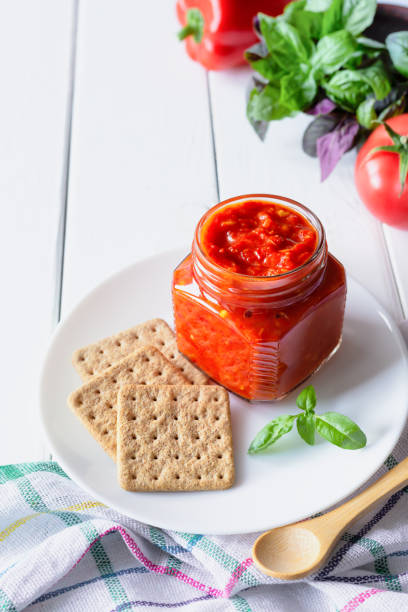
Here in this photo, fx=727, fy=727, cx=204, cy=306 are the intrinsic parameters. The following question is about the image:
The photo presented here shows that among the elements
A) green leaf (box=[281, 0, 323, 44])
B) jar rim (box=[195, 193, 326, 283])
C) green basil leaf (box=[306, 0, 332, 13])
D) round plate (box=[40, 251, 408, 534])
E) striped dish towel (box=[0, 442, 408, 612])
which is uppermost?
green basil leaf (box=[306, 0, 332, 13])

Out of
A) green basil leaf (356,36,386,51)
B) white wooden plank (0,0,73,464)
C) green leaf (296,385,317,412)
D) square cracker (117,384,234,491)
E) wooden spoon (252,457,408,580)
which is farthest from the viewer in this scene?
green basil leaf (356,36,386,51)

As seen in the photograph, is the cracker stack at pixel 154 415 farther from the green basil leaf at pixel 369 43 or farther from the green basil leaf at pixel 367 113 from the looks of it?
the green basil leaf at pixel 369 43

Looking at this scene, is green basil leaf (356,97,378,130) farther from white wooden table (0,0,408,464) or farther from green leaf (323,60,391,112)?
white wooden table (0,0,408,464)

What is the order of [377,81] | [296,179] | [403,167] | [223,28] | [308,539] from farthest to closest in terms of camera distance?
1. [223,28]
2. [296,179]
3. [377,81]
4. [403,167]
5. [308,539]

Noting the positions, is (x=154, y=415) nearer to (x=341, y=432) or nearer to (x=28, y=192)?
(x=341, y=432)

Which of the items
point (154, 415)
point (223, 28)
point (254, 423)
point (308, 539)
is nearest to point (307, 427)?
point (254, 423)

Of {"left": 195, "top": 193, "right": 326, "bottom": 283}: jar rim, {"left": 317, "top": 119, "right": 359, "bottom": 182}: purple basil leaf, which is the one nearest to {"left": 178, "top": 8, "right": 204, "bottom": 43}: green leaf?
{"left": 317, "top": 119, "right": 359, "bottom": 182}: purple basil leaf
